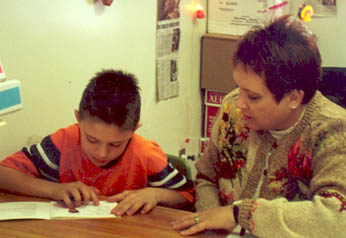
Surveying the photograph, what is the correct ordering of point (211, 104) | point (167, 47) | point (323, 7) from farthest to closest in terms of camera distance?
point (211, 104) < point (323, 7) < point (167, 47)

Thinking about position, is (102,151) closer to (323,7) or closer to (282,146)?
(282,146)

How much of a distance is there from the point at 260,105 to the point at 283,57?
14cm

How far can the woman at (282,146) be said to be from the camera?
4.08 ft

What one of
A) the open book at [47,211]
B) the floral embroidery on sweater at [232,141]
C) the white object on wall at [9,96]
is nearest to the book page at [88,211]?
the open book at [47,211]

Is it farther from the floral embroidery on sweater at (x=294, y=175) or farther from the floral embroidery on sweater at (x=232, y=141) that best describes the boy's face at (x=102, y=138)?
the floral embroidery on sweater at (x=294, y=175)

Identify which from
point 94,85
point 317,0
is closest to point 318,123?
point 94,85

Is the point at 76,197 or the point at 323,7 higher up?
the point at 323,7

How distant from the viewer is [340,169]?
4.21 ft

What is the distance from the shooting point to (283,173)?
1.47 metres

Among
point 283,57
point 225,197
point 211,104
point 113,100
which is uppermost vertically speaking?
point 283,57

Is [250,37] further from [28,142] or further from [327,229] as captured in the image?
[28,142]

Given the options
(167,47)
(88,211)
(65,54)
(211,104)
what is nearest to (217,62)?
(211,104)

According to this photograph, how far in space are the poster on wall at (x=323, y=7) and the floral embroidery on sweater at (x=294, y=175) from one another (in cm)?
189

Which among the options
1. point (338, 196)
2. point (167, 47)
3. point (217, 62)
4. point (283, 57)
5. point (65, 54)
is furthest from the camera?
point (217, 62)
